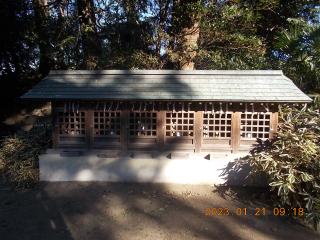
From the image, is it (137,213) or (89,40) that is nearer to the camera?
(137,213)

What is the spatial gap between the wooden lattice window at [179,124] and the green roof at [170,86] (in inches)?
26.8

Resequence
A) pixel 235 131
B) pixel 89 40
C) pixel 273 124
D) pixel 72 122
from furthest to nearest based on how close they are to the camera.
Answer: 1. pixel 89 40
2. pixel 72 122
3. pixel 235 131
4. pixel 273 124

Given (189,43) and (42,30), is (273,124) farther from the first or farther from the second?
(42,30)

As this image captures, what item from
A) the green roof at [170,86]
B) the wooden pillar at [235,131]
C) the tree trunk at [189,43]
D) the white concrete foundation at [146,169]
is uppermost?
the tree trunk at [189,43]

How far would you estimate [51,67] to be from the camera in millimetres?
13461

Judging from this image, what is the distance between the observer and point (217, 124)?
6199mm

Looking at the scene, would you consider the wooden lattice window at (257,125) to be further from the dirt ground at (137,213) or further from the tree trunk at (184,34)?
the tree trunk at (184,34)

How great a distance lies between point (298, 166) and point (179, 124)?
293 cm

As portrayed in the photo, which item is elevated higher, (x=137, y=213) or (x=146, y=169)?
(x=146, y=169)

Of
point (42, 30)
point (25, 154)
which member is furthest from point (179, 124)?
point (42, 30)

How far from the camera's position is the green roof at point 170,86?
576 centimetres

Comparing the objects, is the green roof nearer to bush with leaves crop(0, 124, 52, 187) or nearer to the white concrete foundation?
the white concrete foundation

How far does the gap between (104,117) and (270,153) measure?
436 cm

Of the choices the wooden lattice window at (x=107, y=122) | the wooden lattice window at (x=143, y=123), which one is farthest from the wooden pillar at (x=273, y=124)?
the wooden lattice window at (x=107, y=122)
